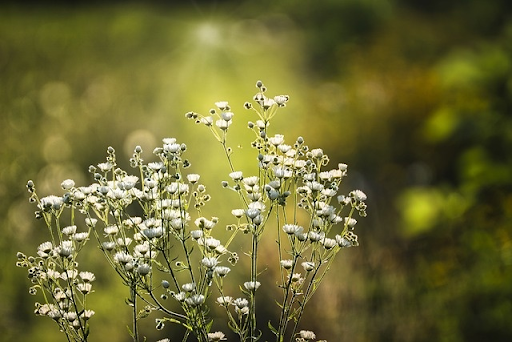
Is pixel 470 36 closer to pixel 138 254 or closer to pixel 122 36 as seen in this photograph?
pixel 122 36

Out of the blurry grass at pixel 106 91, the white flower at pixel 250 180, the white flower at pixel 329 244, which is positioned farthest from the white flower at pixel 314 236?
the blurry grass at pixel 106 91

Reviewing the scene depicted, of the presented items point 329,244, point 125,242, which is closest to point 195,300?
point 125,242

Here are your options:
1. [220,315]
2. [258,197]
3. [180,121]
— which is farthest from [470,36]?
[258,197]

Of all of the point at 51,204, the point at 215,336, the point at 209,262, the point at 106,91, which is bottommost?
the point at 215,336

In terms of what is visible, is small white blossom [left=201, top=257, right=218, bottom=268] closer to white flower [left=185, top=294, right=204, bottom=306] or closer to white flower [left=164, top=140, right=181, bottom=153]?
white flower [left=185, top=294, right=204, bottom=306]

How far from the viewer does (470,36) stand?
10.7m

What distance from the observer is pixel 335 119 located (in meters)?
6.38

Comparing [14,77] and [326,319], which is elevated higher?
[14,77]

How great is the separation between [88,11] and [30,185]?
12902 mm

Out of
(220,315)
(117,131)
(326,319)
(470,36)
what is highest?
(470,36)

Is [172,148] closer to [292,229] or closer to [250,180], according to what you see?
[250,180]

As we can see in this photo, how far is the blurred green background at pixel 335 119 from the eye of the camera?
296cm

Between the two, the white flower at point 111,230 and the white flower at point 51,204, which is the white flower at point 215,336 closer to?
the white flower at point 111,230

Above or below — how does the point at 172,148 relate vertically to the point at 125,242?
above
